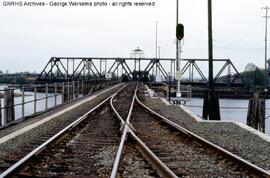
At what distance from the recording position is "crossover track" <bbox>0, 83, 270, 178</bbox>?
303 inches

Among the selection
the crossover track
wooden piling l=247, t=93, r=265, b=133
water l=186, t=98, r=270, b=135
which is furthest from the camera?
water l=186, t=98, r=270, b=135

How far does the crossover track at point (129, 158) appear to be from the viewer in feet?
25.3

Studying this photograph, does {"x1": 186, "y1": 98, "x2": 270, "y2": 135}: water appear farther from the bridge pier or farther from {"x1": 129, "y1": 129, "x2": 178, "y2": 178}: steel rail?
{"x1": 129, "y1": 129, "x2": 178, "y2": 178}: steel rail

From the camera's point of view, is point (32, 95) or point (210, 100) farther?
point (210, 100)

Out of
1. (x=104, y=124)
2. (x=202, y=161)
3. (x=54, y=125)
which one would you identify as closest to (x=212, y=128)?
(x=104, y=124)

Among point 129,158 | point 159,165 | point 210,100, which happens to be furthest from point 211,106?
point 159,165

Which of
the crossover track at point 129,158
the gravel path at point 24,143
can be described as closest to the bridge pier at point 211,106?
the gravel path at point 24,143

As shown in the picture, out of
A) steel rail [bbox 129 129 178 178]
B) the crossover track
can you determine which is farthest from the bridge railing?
steel rail [bbox 129 129 178 178]

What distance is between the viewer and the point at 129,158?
29.8 ft

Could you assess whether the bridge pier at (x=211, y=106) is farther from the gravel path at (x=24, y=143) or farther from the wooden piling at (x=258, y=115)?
the gravel path at (x=24, y=143)

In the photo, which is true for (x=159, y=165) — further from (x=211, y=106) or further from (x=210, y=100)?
(x=210, y=100)

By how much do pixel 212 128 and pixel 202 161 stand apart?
6.40 meters

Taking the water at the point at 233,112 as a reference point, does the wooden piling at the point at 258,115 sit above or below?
above

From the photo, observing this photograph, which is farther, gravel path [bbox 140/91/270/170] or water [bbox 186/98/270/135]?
water [bbox 186/98/270/135]
